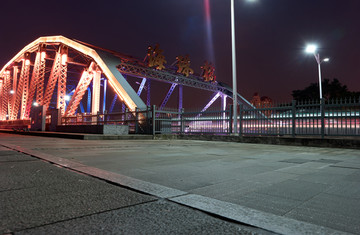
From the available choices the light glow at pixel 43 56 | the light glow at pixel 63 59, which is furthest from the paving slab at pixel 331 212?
the light glow at pixel 43 56

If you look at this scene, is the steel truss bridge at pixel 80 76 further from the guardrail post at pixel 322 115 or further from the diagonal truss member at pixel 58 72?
the guardrail post at pixel 322 115

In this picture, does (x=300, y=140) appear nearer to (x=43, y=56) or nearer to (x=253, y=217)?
(x=253, y=217)

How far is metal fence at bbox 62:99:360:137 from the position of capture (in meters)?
9.41

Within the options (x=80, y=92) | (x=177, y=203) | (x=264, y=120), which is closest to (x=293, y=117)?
(x=264, y=120)

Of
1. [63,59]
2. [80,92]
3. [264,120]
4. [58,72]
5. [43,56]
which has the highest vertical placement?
[43,56]

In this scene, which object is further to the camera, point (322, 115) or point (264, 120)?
point (264, 120)

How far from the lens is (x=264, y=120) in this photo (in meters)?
11.7

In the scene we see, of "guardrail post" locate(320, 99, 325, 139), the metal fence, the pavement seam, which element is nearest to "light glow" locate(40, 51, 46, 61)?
the metal fence

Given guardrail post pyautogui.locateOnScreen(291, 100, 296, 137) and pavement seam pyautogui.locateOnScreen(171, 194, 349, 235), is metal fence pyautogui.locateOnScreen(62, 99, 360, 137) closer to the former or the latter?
guardrail post pyautogui.locateOnScreen(291, 100, 296, 137)

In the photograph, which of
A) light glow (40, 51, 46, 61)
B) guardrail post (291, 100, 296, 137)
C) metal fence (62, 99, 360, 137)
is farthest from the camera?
light glow (40, 51, 46, 61)

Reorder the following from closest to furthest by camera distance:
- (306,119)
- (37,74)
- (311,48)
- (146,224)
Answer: (146,224), (306,119), (311,48), (37,74)

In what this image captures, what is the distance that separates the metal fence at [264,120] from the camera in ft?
30.9

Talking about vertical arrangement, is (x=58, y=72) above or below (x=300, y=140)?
above

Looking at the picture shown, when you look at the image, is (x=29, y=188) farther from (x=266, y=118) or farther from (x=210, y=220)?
(x=266, y=118)
